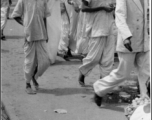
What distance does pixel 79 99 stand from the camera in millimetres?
7957

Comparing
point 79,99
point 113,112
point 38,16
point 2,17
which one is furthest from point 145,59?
point 2,17

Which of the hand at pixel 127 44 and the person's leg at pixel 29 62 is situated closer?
the hand at pixel 127 44

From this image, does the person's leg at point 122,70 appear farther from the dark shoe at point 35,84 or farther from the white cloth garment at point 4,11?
the white cloth garment at point 4,11

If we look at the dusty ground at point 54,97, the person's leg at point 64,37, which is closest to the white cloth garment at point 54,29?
the dusty ground at point 54,97

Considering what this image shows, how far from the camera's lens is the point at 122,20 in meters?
6.56

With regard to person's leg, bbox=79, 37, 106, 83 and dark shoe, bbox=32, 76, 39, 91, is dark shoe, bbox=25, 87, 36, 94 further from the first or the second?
person's leg, bbox=79, 37, 106, 83

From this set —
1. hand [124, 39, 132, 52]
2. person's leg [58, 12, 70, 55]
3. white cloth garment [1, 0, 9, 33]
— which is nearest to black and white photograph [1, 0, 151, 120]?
hand [124, 39, 132, 52]

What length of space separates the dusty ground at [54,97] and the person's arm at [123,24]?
1.11m

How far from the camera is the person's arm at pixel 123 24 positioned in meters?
6.45

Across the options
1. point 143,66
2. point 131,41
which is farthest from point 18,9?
point 143,66

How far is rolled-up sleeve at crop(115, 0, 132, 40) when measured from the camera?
6457 millimetres

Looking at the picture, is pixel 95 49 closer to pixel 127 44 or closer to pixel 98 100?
pixel 98 100

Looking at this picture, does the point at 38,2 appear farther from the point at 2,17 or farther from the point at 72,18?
the point at 2,17

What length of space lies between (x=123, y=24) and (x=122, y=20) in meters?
0.07
